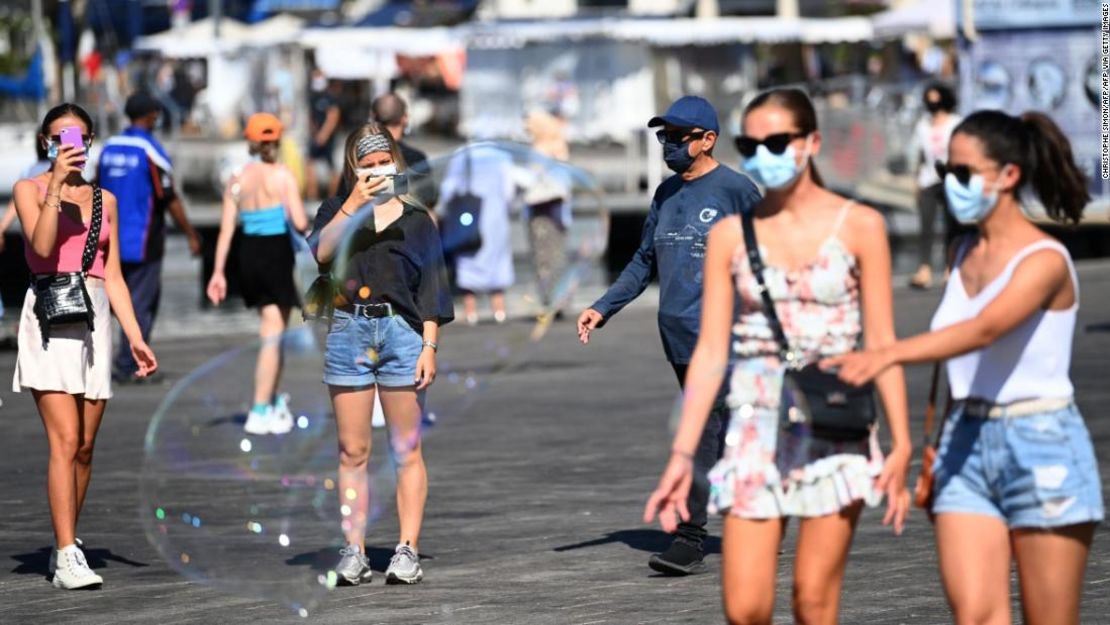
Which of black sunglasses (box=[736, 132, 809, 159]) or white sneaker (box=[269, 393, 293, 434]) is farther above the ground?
black sunglasses (box=[736, 132, 809, 159])

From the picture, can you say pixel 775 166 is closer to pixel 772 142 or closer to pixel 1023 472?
pixel 772 142

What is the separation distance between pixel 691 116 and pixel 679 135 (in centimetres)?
9

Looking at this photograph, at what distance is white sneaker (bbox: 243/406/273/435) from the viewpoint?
8047mm

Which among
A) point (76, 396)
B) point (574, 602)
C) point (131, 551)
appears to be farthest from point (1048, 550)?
point (131, 551)

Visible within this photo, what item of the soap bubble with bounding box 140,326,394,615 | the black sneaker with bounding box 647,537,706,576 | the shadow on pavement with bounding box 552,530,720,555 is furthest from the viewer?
the shadow on pavement with bounding box 552,530,720,555

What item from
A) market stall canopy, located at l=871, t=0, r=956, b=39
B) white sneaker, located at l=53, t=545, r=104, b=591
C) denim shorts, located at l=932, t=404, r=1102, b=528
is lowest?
white sneaker, located at l=53, t=545, r=104, b=591

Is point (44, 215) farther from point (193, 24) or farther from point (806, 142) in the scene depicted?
point (193, 24)

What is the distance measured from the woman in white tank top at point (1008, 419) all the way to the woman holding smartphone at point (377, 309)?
271cm

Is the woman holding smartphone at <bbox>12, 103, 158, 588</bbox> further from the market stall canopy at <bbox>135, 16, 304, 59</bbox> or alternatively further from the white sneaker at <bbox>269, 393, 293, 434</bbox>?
the market stall canopy at <bbox>135, 16, 304, 59</bbox>

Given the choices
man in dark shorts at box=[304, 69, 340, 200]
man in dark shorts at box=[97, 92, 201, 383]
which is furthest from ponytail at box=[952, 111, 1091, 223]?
man in dark shorts at box=[304, 69, 340, 200]

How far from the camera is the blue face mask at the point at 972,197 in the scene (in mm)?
4883

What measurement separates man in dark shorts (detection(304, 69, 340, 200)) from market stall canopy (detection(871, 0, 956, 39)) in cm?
795

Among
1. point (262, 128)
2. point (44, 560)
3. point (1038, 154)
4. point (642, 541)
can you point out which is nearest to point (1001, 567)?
point (1038, 154)

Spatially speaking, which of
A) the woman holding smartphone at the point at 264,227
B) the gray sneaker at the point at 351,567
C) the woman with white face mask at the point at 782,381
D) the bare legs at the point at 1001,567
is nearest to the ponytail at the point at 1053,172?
the woman with white face mask at the point at 782,381
